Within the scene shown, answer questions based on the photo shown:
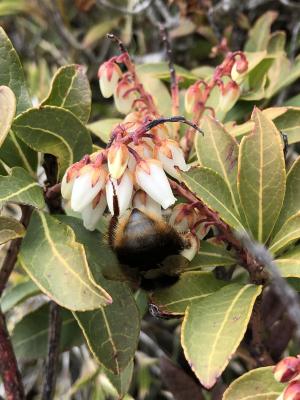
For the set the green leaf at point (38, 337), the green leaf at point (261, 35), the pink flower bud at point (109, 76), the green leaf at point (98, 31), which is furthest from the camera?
the green leaf at point (98, 31)

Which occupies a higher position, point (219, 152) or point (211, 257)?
point (219, 152)

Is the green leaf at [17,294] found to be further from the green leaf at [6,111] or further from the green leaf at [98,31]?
the green leaf at [98,31]

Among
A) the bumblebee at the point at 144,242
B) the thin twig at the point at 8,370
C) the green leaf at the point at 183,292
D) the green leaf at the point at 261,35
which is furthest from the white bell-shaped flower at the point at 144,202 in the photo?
the green leaf at the point at 261,35

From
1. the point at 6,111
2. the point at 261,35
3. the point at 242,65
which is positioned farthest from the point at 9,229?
the point at 261,35

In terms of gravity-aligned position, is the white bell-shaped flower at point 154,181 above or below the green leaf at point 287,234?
above

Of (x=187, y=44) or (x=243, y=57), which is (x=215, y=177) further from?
(x=187, y=44)

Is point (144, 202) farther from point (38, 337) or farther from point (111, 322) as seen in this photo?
point (38, 337)

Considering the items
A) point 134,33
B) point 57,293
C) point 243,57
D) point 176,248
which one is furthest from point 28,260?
point 134,33
